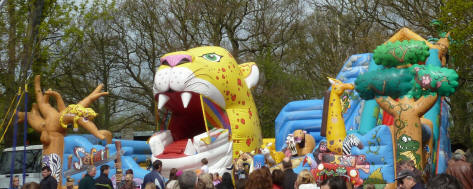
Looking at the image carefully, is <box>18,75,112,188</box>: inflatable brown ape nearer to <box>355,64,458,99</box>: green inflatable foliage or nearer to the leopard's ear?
the leopard's ear

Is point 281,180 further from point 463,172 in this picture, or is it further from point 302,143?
point 302,143

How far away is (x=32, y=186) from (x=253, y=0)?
16925 mm

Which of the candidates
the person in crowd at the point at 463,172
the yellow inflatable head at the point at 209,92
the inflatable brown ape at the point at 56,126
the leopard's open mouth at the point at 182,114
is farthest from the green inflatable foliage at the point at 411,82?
the inflatable brown ape at the point at 56,126

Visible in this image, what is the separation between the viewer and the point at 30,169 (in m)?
12.6

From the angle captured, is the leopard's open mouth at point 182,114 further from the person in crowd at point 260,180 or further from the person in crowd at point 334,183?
the person in crowd at point 334,183

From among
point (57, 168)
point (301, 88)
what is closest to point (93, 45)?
point (301, 88)

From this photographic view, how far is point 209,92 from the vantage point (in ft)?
39.3

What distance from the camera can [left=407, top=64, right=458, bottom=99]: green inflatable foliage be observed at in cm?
858

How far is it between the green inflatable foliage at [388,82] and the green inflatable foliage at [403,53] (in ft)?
0.46

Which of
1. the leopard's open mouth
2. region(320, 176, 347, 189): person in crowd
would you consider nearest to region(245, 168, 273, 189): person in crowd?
region(320, 176, 347, 189): person in crowd

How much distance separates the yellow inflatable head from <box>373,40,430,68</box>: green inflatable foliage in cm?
404

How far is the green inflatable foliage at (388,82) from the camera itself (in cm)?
870

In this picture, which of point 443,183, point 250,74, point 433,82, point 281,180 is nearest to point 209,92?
point 250,74

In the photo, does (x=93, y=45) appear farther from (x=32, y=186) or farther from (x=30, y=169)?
(x=32, y=186)
